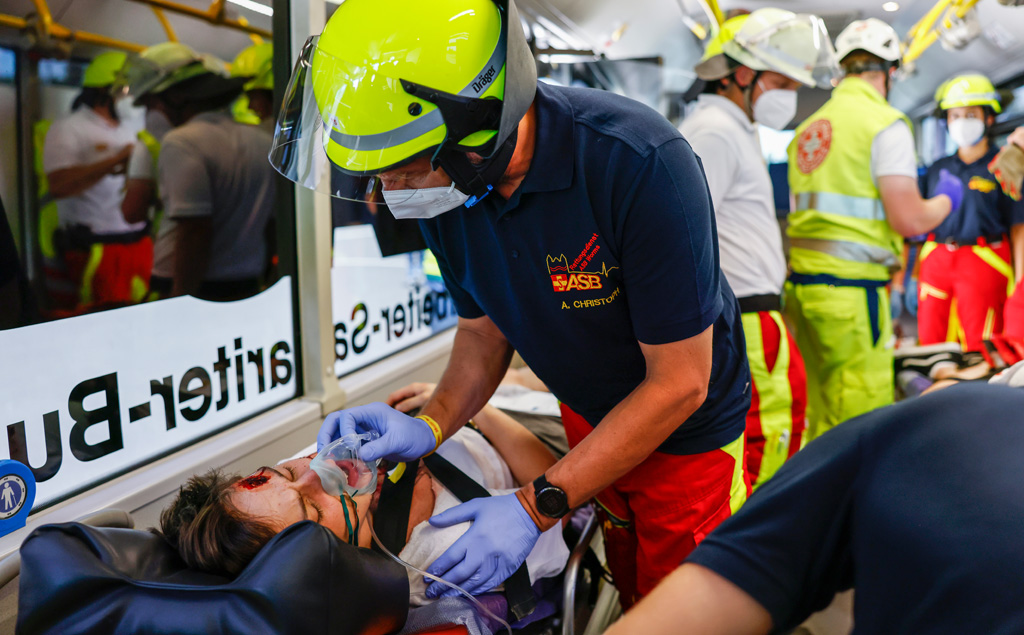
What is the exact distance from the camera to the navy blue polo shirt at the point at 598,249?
123 cm

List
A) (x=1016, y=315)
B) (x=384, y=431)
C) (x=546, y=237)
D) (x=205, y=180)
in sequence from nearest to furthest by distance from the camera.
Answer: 1. (x=546, y=237)
2. (x=384, y=431)
3. (x=205, y=180)
4. (x=1016, y=315)

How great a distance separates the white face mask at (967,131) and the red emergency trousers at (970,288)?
0.74 meters

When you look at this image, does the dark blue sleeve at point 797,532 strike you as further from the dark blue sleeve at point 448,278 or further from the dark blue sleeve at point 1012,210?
the dark blue sleeve at point 1012,210

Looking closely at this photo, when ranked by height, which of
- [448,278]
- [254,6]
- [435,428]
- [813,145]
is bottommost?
[435,428]

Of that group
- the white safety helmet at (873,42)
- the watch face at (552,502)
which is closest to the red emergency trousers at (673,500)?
the watch face at (552,502)

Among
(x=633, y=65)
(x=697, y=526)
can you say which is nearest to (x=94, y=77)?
(x=697, y=526)

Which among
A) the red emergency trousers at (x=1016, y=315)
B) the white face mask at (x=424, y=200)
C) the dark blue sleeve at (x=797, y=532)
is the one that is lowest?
the red emergency trousers at (x=1016, y=315)

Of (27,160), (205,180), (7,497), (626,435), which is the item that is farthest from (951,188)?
(7,497)

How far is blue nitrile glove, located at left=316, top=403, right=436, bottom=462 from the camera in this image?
1479 mm

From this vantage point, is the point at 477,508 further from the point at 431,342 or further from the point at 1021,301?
the point at 1021,301

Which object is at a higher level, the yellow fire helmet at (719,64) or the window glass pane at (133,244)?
the yellow fire helmet at (719,64)

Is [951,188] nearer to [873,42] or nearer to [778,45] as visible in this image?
[873,42]

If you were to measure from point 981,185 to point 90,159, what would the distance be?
520 cm

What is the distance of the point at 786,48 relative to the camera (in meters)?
2.70
